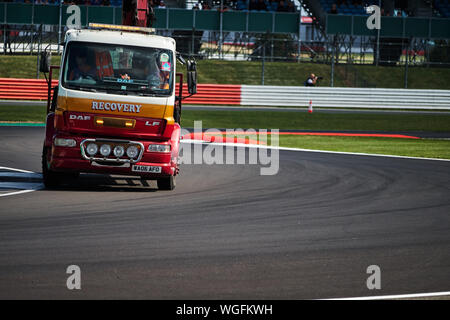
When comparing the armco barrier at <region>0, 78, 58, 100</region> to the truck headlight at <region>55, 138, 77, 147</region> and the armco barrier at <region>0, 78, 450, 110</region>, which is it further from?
the truck headlight at <region>55, 138, 77, 147</region>

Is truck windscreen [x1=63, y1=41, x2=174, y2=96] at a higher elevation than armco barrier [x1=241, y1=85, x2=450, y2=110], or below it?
higher

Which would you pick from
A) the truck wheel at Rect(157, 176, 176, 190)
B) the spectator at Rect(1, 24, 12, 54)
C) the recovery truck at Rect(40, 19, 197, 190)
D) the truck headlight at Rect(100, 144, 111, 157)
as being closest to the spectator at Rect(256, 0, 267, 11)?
the spectator at Rect(1, 24, 12, 54)

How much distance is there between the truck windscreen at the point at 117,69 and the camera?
39.0 feet

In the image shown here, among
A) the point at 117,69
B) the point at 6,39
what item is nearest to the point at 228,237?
the point at 117,69

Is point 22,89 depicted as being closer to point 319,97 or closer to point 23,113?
point 23,113

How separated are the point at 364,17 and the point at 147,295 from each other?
3902 cm

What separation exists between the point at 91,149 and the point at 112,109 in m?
0.68

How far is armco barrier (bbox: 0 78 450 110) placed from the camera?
37.3 m

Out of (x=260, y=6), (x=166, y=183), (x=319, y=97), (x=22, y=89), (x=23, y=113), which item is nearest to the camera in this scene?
(x=166, y=183)

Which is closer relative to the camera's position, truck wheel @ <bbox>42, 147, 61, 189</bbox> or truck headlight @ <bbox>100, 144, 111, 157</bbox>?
truck headlight @ <bbox>100, 144, 111, 157</bbox>

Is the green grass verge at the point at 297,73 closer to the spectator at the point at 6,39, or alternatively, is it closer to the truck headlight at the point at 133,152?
the spectator at the point at 6,39

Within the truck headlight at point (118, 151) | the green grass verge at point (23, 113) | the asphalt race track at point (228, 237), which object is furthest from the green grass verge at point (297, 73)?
the truck headlight at point (118, 151)

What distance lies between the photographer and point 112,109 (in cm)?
1177

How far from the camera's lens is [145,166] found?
11.9 metres
